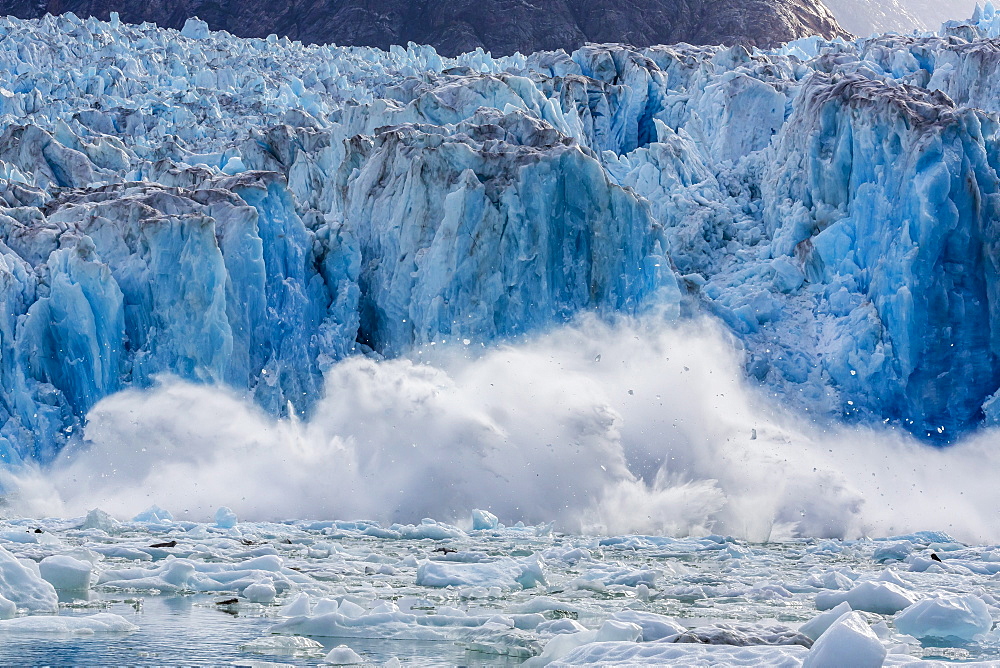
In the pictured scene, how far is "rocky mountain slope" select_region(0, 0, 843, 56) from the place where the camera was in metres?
58.2

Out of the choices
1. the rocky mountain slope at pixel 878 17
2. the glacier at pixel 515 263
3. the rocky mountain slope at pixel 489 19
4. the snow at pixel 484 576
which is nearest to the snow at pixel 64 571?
the snow at pixel 484 576

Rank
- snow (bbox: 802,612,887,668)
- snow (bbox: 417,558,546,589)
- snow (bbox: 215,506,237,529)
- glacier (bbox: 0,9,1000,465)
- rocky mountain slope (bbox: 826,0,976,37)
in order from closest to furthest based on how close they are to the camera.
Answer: snow (bbox: 802,612,887,668) < snow (bbox: 417,558,546,589) < snow (bbox: 215,506,237,529) < glacier (bbox: 0,9,1000,465) < rocky mountain slope (bbox: 826,0,976,37)

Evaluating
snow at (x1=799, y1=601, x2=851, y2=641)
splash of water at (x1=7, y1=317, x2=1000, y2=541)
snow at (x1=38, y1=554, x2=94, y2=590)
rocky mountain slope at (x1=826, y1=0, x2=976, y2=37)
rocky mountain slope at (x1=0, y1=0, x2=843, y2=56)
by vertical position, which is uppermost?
rocky mountain slope at (x1=826, y1=0, x2=976, y2=37)

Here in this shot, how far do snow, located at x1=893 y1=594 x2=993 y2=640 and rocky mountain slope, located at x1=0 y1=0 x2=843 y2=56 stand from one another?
4966cm

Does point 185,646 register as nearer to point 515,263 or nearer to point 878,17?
point 515,263

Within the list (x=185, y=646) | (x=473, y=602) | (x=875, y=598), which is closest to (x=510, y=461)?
(x=473, y=602)

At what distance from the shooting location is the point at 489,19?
197ft

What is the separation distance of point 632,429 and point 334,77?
2694 cm

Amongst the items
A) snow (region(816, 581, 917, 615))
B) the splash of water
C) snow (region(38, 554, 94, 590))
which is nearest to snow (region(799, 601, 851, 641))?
snow (region(816, 581, 917, 615))

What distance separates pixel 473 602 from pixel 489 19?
5329cm

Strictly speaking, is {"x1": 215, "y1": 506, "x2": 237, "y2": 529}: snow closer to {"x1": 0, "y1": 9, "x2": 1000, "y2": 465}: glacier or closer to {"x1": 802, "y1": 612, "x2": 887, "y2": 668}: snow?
{"x1": 0, "y1": 9, "x2": 1000, "y2": 465}: glacier

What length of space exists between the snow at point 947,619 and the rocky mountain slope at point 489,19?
163 ft

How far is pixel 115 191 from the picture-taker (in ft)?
74.5

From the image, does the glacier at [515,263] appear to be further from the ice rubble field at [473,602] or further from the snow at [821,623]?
the snow at [821,623]
